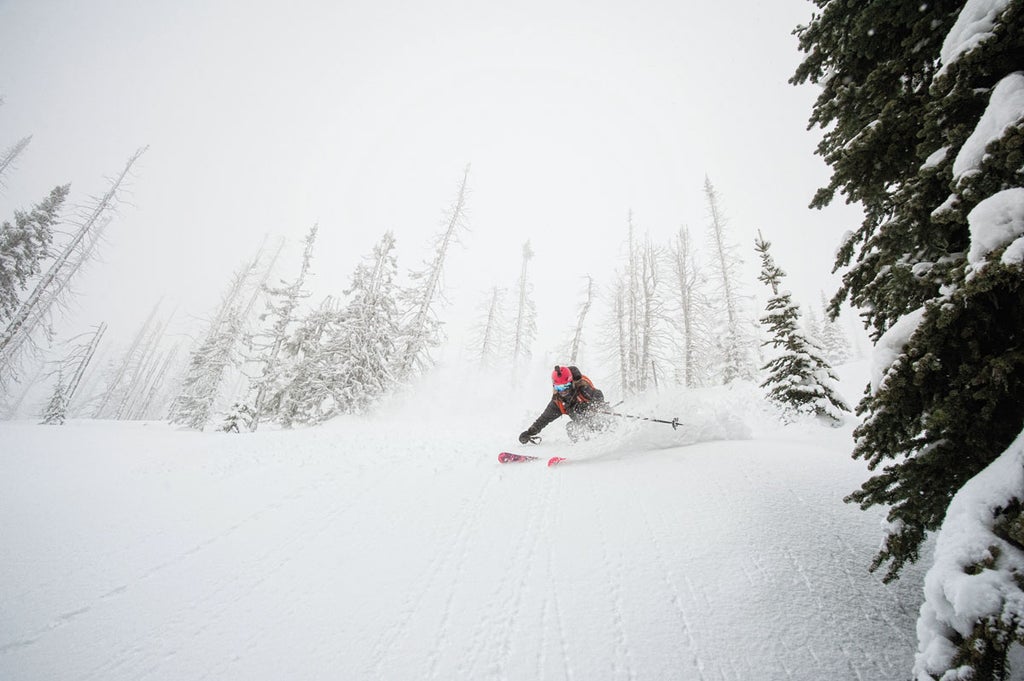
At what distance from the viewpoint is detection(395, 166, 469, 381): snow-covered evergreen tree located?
22.7m

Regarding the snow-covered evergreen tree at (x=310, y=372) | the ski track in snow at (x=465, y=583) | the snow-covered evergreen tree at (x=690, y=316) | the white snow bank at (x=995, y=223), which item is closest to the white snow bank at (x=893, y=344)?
the white snow bank at (x=995, y=223)

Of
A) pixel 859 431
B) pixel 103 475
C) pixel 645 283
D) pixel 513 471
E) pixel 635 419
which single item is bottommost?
pixel 103 475

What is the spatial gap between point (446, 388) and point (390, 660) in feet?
77.8

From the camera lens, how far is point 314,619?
3.05 m

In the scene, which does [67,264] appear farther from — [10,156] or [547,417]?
[547,417]

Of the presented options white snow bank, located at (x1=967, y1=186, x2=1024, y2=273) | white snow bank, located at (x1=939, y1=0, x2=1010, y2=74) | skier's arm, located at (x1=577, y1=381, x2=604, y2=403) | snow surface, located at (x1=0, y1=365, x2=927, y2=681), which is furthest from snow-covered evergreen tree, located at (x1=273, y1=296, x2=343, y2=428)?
white snow bank, located at (x1=939, y1=0, x2=1010, y2=74)

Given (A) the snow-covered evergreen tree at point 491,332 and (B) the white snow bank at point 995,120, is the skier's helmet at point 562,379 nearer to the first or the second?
(B) the white snow bank at point 995,120

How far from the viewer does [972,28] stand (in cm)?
238

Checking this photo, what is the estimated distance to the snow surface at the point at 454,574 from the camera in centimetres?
261

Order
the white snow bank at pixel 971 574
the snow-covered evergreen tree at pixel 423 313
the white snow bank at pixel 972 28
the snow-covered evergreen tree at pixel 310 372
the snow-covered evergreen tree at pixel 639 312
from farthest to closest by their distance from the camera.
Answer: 1. the snow-covered evergreen tree at pixel 639 312
2. the snow-covered evergreen tree at pixel 423 313
3. the snow-covered evergreen tree at pixel 310 372
4. the white snow bank at pixel 972 28
5. the white snow bank at pixel 971 574

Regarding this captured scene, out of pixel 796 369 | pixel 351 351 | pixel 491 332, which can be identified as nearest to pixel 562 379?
pixel 796 369

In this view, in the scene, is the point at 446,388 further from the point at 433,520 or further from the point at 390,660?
the point at 390,660

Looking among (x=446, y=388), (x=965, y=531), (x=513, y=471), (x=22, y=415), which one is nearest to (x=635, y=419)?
(x=513, y=471)

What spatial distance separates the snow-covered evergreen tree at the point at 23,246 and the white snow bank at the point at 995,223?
35.9m
